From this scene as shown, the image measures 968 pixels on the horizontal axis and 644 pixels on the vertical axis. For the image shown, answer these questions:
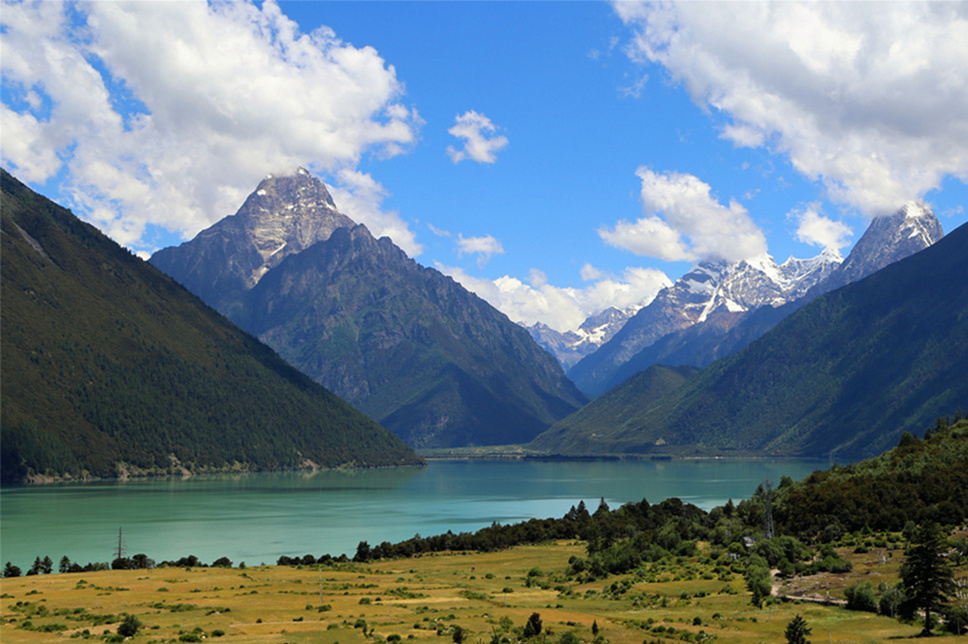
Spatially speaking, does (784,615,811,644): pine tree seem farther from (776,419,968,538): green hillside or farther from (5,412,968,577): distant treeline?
(776,419,968,538): green hillside

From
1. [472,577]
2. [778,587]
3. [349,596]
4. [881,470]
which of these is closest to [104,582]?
[349,596]

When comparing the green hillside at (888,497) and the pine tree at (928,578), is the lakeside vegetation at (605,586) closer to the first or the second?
the pine tree at (928,578)

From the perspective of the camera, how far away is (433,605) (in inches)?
3275

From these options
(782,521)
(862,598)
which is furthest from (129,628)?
(782,521)

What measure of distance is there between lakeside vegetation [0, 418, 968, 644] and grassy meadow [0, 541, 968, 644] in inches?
11.0

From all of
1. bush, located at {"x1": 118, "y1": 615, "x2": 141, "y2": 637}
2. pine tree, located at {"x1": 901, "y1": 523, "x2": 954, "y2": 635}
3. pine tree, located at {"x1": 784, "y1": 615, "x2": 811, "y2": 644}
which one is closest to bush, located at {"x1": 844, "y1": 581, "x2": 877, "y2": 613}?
pine tree, located at {"x1": 901, "y1": 523, "x2": 954, "y2": 635}

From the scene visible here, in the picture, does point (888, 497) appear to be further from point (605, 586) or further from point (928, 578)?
point (928, 578)

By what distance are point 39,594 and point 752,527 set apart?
3467 inches

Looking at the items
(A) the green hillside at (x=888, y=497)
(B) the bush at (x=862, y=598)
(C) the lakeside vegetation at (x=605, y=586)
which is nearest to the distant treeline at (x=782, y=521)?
(A) the green hillside at (x=888, y=497)

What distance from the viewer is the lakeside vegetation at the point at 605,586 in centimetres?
6800

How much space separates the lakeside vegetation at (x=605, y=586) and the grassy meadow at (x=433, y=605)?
279 mm

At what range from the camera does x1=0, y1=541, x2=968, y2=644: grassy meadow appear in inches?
2611

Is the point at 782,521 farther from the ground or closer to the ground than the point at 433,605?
farther from the ground

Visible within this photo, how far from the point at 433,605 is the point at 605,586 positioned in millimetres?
24256
